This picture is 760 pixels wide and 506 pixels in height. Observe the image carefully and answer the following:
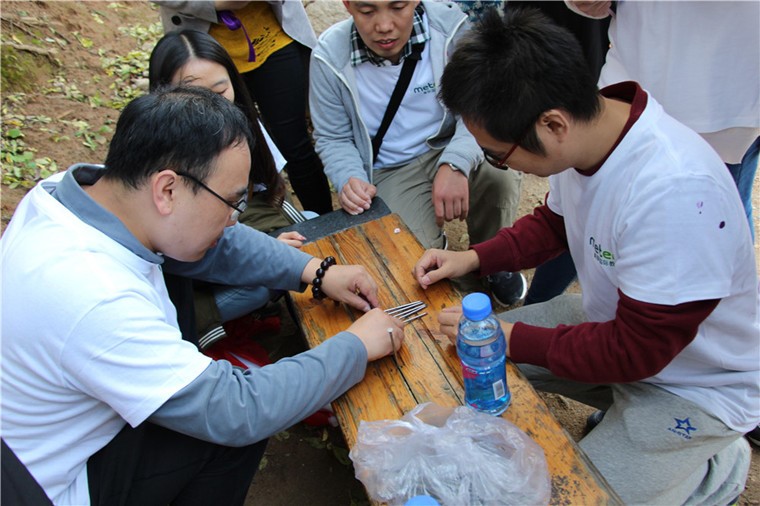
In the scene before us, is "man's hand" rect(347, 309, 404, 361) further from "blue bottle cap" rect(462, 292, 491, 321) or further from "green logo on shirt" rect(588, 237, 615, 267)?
"green logo on shirt" rect(588, 237, 615, 267)

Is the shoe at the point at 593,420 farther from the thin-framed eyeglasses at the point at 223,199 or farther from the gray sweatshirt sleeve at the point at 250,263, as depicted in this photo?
the thin-framed eyeglasses at the point at 223,199

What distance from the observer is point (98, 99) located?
208 inches

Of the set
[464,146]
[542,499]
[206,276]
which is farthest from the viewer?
[464,146]

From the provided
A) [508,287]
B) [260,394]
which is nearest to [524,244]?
[260,394]

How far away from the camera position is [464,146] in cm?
305

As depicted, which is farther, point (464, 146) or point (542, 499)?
point (464, 146)

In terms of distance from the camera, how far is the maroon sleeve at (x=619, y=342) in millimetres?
1584

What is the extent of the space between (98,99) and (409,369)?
4.64 metres

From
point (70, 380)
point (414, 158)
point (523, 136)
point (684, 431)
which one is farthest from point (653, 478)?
point (414, 158)

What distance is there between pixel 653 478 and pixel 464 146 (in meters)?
1.84

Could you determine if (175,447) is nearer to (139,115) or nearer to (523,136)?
(139,115)

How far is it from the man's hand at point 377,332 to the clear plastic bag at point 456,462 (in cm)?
28

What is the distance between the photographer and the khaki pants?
3.18 metres

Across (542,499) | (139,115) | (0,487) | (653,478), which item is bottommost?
(653,478)
